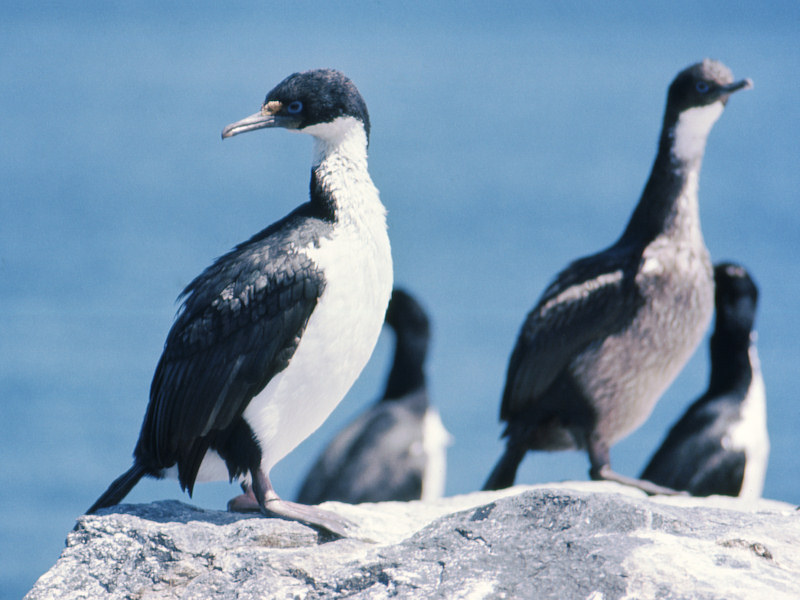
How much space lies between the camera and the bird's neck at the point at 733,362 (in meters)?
7.61

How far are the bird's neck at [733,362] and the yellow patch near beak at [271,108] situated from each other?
4.49 m

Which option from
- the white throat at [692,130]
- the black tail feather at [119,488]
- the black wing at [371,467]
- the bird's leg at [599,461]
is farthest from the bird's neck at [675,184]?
the black tail feather at [119,488]

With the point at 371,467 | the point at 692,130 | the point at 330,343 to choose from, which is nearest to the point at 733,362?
the point at 692,130

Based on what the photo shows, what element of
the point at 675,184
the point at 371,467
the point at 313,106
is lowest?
the point at 371,467

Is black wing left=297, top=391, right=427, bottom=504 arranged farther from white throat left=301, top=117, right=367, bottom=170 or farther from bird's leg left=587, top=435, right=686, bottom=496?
white throat left=301, top=117, right=367, bottom=170

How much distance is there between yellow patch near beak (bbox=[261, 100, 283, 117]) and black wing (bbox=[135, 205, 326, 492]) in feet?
1.48

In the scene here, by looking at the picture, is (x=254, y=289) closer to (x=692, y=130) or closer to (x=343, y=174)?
Answer: (x=343, y=174)

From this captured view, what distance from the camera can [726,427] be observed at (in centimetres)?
729

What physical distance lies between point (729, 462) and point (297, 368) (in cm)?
416

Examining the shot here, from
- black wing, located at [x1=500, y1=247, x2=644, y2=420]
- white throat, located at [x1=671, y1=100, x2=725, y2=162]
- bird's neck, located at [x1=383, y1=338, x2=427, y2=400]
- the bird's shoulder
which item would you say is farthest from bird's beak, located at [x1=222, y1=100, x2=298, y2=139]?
bird's neck, located at [x1=383, y1=338, x2=427, y2=400]

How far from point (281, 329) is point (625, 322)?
9.65 feet

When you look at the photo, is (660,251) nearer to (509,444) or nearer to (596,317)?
(596,317)

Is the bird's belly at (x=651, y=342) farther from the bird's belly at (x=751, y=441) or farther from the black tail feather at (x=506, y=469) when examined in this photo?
the bird's belly at (x=751, y=441)

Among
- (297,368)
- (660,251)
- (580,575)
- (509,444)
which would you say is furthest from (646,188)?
(580,575)
